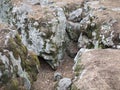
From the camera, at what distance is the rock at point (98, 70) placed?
9227 millimetres

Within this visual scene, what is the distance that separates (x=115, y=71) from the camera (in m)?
9.96

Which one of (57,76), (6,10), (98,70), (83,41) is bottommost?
(57,76)

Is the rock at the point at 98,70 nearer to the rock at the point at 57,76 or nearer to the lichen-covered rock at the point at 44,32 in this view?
the rock at the point at 57,76

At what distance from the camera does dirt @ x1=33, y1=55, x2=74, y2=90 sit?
13695 mm

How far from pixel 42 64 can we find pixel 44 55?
2.61 ft

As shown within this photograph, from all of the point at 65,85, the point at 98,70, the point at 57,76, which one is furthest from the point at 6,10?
the point at 98,70

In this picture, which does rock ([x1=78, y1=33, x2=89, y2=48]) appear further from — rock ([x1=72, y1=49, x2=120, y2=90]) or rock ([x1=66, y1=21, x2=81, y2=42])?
rock ([x1=72, y1=49, x2=120, y2=90])

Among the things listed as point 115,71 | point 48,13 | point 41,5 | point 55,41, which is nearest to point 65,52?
point 55,41

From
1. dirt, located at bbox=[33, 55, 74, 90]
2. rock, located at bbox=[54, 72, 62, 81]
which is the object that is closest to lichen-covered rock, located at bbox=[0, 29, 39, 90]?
dirt, located at bbox=[33, 55, 74, 90]

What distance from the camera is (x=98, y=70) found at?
1005 cm

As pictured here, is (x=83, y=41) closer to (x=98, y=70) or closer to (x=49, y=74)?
(x=49, y=74)

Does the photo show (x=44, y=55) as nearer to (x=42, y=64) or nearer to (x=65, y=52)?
(x=42, y=64)

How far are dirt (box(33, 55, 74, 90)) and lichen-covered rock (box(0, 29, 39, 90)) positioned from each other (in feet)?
3.76

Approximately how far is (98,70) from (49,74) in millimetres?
5534
